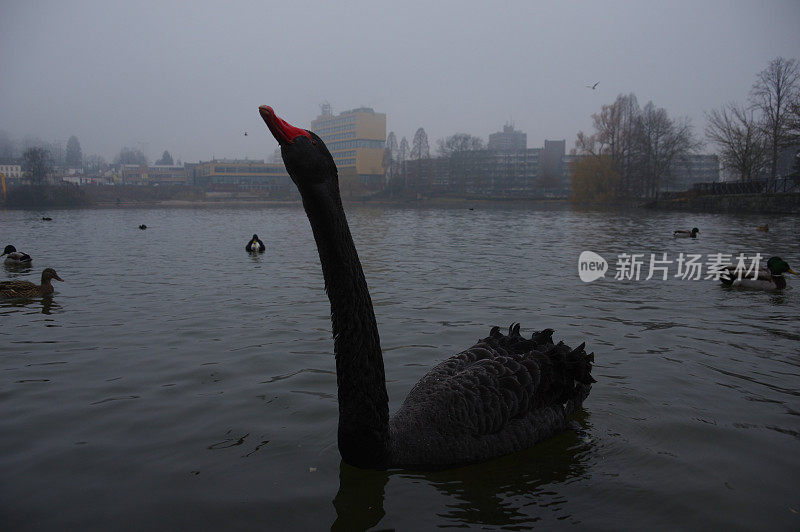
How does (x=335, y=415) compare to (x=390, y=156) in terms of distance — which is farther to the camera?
(x=390, y=156)

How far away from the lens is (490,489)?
308 centimetres

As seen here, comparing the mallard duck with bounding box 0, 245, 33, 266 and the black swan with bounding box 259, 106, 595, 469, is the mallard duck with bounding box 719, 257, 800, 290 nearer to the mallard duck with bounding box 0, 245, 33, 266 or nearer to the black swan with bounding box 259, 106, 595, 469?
the black swan with bounding box 259, 106, 595, 469

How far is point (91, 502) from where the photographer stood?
292cm

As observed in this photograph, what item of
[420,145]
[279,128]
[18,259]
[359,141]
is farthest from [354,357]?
[359,141]

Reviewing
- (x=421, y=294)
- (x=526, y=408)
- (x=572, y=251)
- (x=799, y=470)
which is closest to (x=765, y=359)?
(x=799, y=470)

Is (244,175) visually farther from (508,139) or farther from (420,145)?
(508,139)

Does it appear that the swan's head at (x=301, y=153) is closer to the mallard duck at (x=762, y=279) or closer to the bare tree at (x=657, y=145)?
the mallard duck at (x=762, y=279)

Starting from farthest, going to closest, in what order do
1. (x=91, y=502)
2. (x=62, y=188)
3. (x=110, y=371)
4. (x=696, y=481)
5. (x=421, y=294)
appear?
(x=62, y=188)
(x=421, y=294)
(x=110, y=371)
(x=696, y=481)
(x=91, y=502)

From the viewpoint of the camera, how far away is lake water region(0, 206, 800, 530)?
290 centimetres

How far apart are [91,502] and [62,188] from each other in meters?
83.3

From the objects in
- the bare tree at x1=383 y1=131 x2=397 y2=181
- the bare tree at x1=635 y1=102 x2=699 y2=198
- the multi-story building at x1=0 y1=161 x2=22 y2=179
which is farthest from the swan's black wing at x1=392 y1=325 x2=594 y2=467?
the multi-story building at x1=0 y1=161 x2=22 y2=179

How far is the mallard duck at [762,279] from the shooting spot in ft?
30.7

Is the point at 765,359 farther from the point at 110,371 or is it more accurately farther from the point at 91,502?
the point at 110,371

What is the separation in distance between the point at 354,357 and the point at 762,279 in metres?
9.27
